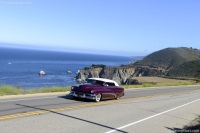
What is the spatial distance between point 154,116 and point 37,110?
198 inches

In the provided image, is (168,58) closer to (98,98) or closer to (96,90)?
(98,98)

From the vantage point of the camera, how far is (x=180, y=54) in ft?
542

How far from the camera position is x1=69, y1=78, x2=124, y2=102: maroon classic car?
669 inches

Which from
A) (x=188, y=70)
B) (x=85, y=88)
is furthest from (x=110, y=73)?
(x=85, y=88)

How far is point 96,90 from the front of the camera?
1730 centimetres

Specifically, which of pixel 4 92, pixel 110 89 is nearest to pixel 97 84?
pixel 110 89

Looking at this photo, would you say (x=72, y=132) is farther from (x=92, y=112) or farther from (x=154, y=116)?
(x=154, y=116)

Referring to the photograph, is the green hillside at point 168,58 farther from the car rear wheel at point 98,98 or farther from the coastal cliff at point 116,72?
the car rear wheel at point 98,98

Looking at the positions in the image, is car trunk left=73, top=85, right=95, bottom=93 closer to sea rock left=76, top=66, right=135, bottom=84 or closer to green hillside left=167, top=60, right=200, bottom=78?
green hillside left=167, top=60, right=200, bottom=78

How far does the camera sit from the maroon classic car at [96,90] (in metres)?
17.0

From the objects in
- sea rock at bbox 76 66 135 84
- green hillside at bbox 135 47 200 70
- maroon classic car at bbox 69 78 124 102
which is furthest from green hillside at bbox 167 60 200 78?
maroon classic car at bbox 69 78 124 102

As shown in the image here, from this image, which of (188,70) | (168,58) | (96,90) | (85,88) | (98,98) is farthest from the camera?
(168,58)

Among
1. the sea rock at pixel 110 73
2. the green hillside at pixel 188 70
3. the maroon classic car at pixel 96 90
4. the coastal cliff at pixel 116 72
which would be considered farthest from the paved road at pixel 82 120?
the sea rock at pixel 110 73

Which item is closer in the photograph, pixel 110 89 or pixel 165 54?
pixel 110 89
